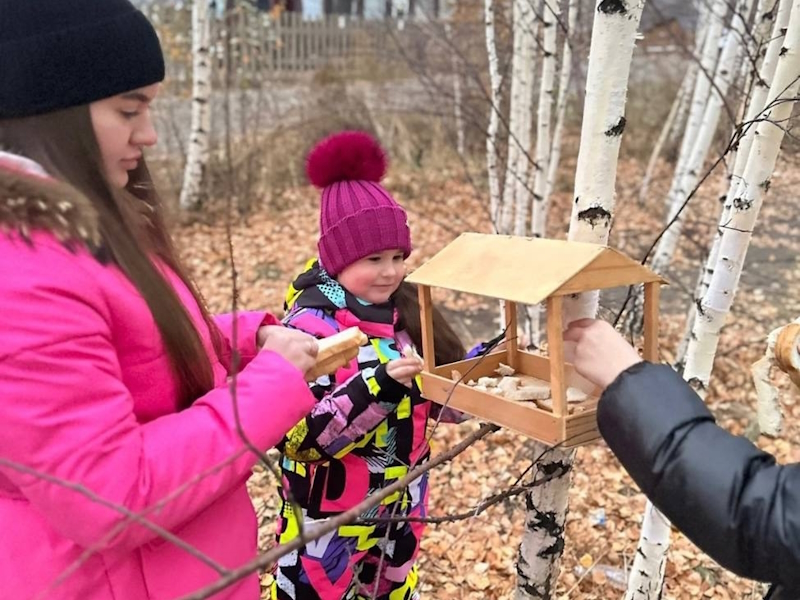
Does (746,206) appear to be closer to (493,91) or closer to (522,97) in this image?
(493,91)

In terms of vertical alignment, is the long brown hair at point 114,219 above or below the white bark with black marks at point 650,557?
above

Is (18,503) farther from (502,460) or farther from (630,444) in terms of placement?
(502,460)

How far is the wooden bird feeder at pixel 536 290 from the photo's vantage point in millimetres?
1562

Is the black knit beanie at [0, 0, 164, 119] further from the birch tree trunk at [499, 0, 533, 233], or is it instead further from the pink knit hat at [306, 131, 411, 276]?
the birch tree trunk at [499, 0, 533, 233]

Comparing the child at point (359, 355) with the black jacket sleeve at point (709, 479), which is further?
the child at point (359, 355)

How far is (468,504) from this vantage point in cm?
426

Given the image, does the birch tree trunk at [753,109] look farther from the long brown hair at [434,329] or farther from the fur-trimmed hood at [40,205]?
the fur-trimmed hood at [40,205]

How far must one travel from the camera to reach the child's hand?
76.6 inches

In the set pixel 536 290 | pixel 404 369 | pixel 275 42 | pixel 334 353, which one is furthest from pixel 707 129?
pixel 275 42

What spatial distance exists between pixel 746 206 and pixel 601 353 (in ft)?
4.01

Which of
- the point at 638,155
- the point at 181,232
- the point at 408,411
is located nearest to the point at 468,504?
the point at 408,411

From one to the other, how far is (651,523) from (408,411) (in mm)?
998

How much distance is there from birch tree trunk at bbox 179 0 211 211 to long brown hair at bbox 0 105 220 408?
27.7 ft

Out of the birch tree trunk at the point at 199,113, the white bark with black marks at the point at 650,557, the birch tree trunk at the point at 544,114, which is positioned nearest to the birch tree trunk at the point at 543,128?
the birch tree trunk at the point at 544,114
